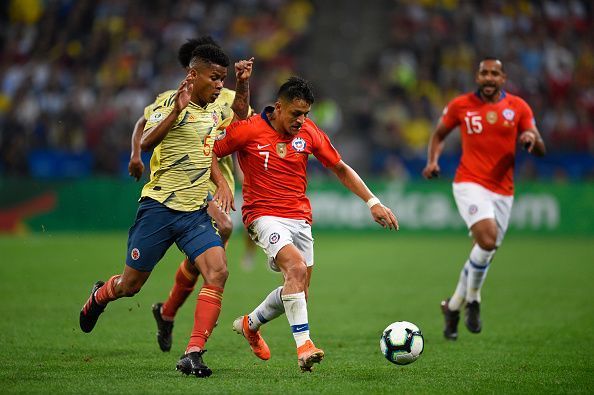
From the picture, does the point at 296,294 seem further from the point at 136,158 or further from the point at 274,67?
the point at 274,67

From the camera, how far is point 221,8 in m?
27.9

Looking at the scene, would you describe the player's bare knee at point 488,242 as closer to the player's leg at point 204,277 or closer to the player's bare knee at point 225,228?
the player's bare knee at point 225,228

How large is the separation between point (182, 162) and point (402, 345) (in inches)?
87.9

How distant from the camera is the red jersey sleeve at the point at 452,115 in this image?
10.5 metres

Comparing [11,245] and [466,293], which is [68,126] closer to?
[11,245]

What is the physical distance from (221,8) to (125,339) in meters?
19.7

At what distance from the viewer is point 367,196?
308 inches

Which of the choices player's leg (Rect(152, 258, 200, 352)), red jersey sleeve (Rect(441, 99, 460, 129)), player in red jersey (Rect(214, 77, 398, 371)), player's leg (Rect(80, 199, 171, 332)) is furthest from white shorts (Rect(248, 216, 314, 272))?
red jersey sleeve (Rect(441, 99, 460, 129))

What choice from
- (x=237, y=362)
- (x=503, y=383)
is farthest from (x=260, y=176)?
(x=503, y=383)

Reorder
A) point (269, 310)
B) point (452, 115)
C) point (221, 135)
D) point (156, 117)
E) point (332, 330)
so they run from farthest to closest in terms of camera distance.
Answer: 1. point (452, 115)
2. point (332, 330)
3. point (269, 310)
4. point (221, 135)
5. point (156, 117)

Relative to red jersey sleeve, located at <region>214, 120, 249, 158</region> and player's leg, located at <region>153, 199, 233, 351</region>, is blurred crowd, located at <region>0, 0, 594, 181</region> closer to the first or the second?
player's leg, located at <region>153, 199, 233, 351</region>

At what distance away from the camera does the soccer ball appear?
762 centimetres

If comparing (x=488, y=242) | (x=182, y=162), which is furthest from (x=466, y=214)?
(x=182, y=162)

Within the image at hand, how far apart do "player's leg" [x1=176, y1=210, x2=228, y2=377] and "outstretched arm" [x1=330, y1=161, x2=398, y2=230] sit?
115 centimetres
